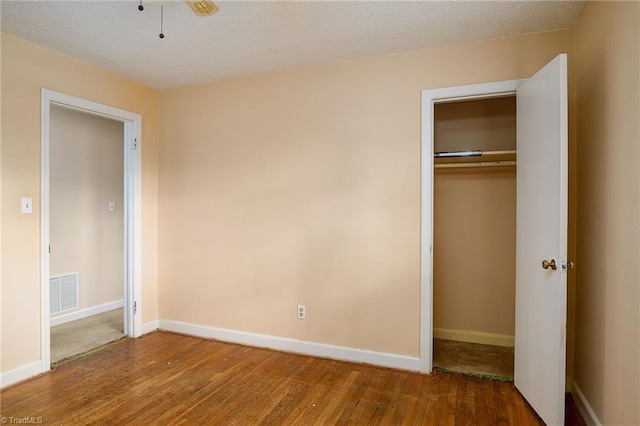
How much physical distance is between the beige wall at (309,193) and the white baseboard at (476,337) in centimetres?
87

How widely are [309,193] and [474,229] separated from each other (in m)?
1.62

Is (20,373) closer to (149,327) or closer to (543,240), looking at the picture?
(149,327)

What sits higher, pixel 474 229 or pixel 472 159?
pixel 472 159

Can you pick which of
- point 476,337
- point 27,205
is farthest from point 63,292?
point 476,337

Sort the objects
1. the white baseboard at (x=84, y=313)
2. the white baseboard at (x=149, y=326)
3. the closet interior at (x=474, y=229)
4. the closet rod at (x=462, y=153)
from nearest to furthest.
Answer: the closet rod at (x=462, y=153) → the closet interior at (x=474, y=229) → the white baseboard at (x=149, y=326) → the white baseboard at (x=84, y=313)

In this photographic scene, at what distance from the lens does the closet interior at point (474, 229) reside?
3.18 meters

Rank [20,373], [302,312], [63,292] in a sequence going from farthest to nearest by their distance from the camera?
[63,292], [302,312], [20,373]

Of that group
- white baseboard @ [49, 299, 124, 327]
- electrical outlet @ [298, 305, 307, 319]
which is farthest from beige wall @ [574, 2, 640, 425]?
white baseboard @ [49, 299, 124, 327]

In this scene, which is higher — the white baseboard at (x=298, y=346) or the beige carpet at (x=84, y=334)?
the white baseboard at (x=298, y=346)

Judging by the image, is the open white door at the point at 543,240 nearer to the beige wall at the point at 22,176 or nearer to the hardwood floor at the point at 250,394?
the hardwood floor at the point at 250,394

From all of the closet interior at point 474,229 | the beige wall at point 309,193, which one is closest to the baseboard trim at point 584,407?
the closet interior at point 474,229

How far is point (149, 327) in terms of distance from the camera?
3.56 m

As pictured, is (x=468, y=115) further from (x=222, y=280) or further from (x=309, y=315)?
(x=222, y=280)

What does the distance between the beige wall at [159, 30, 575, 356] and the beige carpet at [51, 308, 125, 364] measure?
52cm
